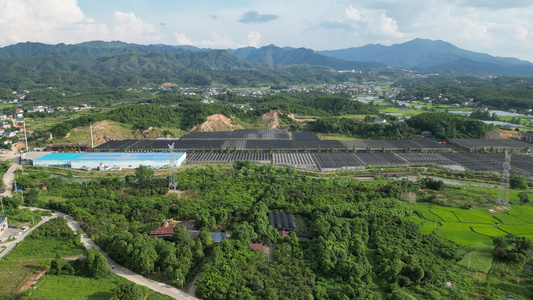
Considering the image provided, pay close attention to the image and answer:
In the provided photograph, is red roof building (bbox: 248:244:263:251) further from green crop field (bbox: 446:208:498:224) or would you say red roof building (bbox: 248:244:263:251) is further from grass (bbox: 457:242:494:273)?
green crop field (bbox: 446:208:498:224)

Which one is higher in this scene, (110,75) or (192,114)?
→ (110,75)

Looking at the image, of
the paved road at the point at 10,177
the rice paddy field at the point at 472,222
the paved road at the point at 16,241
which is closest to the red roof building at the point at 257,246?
the rice paddy field at the point at 472,222

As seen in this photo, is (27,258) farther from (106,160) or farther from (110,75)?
(110,75)

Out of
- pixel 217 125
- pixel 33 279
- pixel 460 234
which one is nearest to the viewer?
pixel 33 279

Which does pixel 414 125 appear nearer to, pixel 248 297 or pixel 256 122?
pixel 256 122

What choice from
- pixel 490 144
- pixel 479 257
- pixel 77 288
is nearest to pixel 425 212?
pixel 479 257

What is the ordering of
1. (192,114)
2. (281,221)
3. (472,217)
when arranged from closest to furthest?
1. (281,221)
2. (472,217)
3. (192,114)

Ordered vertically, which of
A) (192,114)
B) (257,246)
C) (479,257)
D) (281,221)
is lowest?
(479,257)

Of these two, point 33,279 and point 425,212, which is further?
point 425,212
